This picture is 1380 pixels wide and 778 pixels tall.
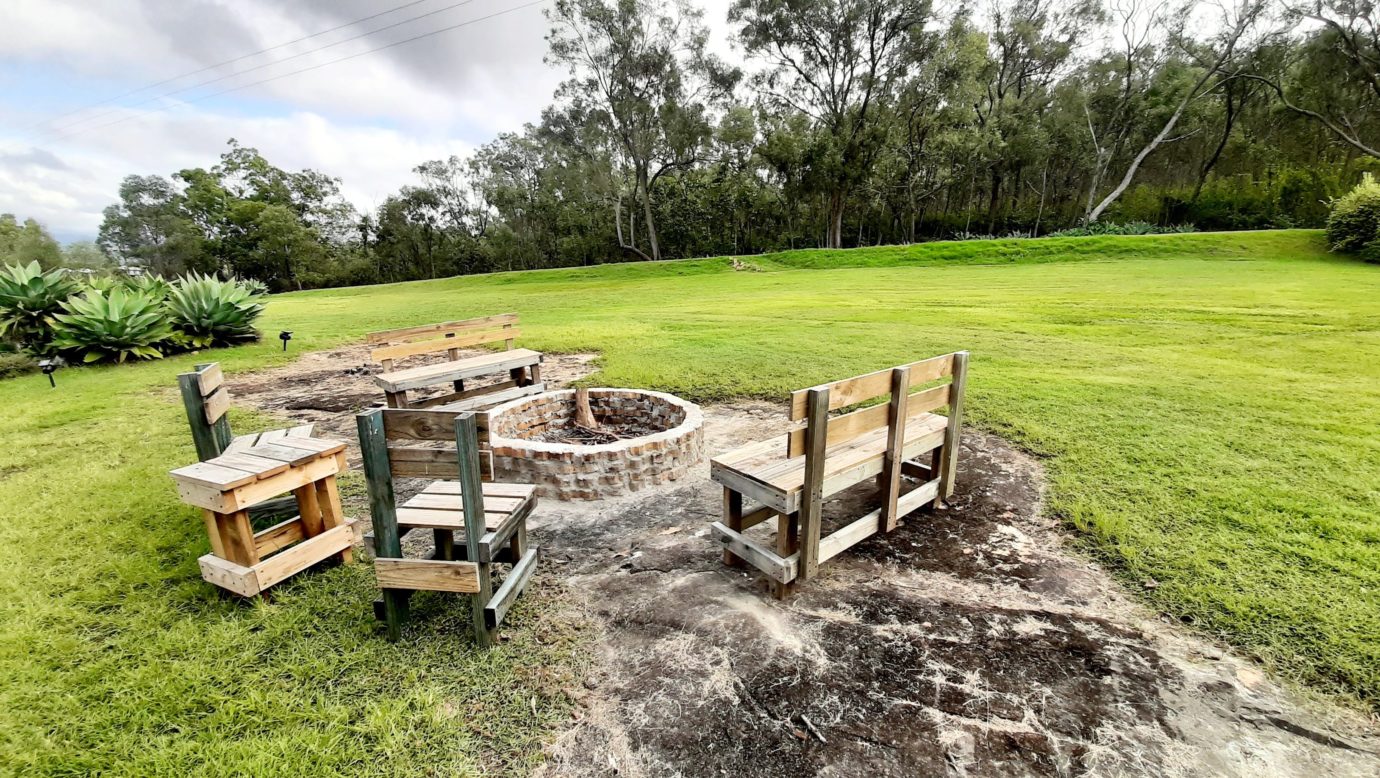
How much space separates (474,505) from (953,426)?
294 cm

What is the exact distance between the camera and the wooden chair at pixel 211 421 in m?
3.02

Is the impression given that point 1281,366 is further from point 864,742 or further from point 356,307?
point 356,307

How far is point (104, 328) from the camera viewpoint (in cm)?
838

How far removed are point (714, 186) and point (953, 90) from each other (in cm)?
1454

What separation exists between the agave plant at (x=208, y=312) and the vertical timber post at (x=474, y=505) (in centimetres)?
1047

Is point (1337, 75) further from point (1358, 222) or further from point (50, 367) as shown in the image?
point (50, 367)

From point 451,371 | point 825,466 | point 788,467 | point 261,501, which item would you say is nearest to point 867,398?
point 825,466

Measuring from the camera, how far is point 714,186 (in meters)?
34.7

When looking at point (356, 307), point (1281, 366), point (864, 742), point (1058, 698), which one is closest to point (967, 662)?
point (1058, 698)

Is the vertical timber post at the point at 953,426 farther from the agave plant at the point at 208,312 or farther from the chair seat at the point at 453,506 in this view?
the agave plant at the point at 208,312

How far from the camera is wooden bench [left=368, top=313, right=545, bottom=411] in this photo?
5.47 meters

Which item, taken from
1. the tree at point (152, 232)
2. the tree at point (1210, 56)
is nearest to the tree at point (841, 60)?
the tree at point (1210, 56)

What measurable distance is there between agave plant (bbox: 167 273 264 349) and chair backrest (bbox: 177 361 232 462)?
8466mm

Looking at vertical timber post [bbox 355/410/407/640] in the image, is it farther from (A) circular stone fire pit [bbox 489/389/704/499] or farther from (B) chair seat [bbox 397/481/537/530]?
(A) circular stone fire pit [bbox 489/389/704/499]
